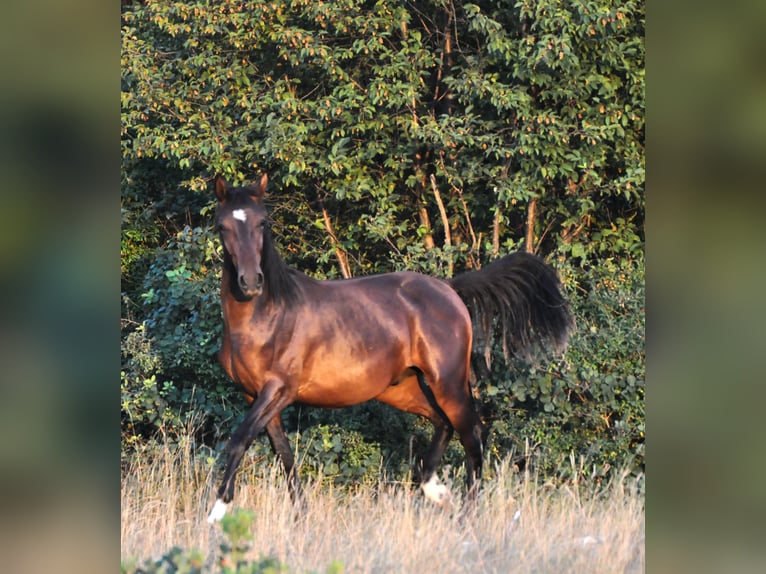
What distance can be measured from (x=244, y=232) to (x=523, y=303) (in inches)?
89.7

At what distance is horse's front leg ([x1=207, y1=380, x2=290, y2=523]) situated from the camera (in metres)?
5.31

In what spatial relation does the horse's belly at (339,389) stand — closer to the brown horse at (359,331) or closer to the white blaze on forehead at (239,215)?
the brown horse at (359,331)

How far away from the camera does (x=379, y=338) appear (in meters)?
6.07

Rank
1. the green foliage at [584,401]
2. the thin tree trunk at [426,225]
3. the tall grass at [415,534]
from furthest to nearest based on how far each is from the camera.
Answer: the thin tree trunk at [426,225] < the green foliage at [584,401] < the tall grass at [415,534]

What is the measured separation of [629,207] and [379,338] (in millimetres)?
3582

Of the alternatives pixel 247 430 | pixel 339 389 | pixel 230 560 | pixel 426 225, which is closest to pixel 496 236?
pixel 426 225

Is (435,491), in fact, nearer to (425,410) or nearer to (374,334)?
(425,410)

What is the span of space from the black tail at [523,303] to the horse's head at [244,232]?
180 centimetres

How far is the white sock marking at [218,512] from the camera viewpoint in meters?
5.20

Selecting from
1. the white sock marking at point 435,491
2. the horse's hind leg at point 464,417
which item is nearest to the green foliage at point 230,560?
the white sock marking at point 435,491

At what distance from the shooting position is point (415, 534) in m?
4.86
